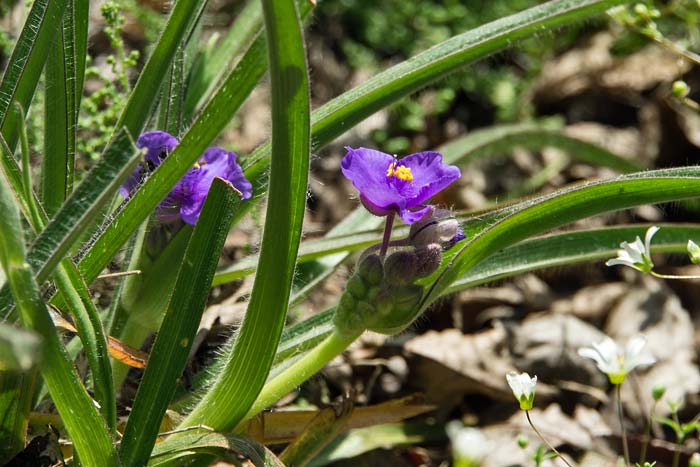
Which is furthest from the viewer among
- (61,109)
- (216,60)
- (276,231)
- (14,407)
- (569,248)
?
(216,60)

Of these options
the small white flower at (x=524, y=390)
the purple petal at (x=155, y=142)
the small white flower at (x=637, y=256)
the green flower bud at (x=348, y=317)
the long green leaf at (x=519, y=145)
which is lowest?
the small white flower at (x=524, y=390)

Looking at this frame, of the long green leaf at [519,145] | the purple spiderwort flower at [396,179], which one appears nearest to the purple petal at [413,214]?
the purple spiderwort flower at [396,179]

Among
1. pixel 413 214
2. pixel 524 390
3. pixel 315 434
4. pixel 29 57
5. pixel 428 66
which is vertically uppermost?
pixel 428 66

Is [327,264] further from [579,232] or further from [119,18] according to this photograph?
[119,18]

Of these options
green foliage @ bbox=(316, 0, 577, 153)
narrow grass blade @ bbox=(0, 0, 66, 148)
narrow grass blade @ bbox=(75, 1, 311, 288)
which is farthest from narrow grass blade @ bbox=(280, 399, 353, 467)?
green foliage @ bbox=(316, 0, 577, 153)

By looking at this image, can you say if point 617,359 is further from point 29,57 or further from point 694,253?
point 29,57

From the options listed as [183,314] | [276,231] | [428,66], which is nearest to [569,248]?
[428,66]

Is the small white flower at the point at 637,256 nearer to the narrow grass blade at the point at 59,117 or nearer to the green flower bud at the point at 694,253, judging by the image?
the green flower bud at the point at 694,253
